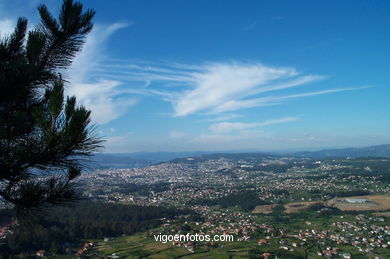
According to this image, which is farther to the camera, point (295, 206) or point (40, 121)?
point (295, 206)

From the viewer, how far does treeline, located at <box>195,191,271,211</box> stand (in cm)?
4269

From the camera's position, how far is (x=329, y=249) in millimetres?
19453

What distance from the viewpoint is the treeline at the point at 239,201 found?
140ft

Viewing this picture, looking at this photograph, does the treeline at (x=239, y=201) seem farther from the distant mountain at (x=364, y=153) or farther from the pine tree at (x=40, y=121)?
the distant mountain at (x=364, y=153)

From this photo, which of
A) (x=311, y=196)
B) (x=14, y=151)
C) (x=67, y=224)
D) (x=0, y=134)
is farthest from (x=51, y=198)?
(x=311, y=196)

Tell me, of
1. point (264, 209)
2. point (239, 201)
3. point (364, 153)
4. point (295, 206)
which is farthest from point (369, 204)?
point (364, 153)

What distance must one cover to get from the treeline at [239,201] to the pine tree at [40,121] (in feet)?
136

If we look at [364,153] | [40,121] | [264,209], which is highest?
[40,121]

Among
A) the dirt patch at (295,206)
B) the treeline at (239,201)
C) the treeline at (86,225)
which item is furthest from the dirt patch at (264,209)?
the treeline at (86,225)

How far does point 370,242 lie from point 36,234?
91.6 ft

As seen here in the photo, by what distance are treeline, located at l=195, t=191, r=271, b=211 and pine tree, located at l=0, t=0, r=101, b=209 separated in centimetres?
4142

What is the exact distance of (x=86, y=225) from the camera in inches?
1059

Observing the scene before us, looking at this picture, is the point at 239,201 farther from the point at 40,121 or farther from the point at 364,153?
the point at 364,153

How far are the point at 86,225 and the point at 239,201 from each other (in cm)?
2699
